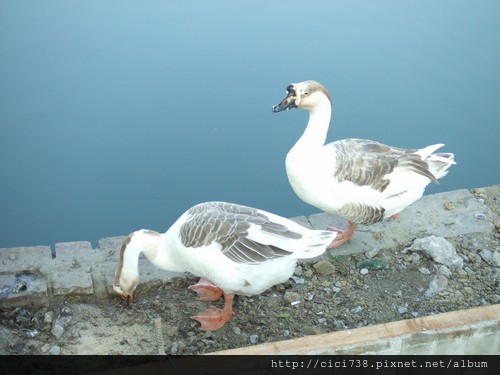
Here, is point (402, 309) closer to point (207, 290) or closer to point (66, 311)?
point (207, 290)

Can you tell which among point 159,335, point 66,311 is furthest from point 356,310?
point 66,311

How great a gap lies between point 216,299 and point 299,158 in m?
0.97

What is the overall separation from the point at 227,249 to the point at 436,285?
1.39m

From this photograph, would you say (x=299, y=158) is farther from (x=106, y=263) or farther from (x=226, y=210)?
(x=106, y=263)

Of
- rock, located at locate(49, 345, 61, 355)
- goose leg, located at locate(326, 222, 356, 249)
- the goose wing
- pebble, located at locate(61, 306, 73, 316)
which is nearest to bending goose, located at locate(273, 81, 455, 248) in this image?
goose leg, located at locate(326, 222, 356, 249)

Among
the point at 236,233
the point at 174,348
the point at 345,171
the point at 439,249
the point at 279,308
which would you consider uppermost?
the point at 345,171

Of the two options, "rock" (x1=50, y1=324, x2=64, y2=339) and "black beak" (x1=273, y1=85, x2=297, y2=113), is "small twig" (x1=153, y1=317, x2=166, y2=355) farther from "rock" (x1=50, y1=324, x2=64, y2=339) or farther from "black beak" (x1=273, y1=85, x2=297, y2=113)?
"black beak" (x1=273, y1=85, x2=297, y2=113)

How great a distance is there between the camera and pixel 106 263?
4.17 m

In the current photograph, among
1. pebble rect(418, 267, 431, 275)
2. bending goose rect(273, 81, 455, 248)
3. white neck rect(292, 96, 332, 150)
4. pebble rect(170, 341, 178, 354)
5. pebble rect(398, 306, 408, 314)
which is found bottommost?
pebble rect(170, 341, 178, 354)

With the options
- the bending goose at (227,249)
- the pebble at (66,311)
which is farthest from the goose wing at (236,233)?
the pebble at (66,311)

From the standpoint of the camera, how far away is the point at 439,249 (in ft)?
14.2

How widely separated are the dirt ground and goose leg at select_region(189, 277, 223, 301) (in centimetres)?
4

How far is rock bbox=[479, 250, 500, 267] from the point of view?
4340 mm
